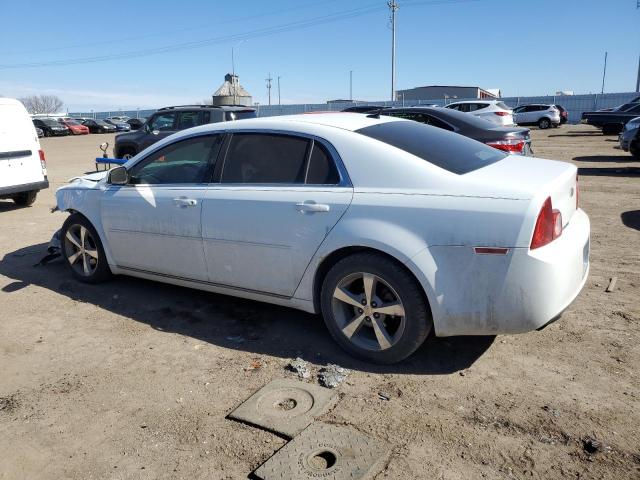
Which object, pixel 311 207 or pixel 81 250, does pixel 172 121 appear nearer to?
pixel 81 250

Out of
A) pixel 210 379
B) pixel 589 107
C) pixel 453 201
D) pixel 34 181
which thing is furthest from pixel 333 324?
pixel 589 107

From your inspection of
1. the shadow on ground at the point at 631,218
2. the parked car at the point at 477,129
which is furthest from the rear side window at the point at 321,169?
the shadow on ground at the point at 631,218

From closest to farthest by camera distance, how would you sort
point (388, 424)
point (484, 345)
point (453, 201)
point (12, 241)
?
point (388, 424)
point (453, 201)
point (484, 345)
point (12, 241)

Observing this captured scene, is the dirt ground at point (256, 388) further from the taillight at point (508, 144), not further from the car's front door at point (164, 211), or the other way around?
the taillight at point (508, 144)

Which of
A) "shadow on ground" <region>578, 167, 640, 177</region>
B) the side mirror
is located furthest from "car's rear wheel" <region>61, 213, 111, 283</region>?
"shadow on ground" <region>578, 167, 640, 177</region>

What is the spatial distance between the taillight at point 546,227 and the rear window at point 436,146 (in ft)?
1.90

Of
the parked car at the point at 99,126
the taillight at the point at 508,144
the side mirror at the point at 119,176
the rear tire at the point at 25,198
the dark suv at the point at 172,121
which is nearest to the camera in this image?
the side mirror at the point at 119,176

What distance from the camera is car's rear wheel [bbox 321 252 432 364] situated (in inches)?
133

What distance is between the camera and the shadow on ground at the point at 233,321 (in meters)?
3.74

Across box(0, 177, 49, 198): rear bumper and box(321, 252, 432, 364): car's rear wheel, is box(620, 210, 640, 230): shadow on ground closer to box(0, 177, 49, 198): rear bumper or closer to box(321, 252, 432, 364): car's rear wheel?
box(321, 252, 432, 364): car's rear wheel

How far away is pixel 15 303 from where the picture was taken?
16.8 ft

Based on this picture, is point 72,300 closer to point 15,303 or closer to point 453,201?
point 15,303

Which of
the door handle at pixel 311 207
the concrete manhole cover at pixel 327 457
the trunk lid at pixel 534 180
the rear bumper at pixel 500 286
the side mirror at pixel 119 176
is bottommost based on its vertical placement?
the concrete manhole cover at pixel 327 457

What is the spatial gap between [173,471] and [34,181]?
8.66 metres
